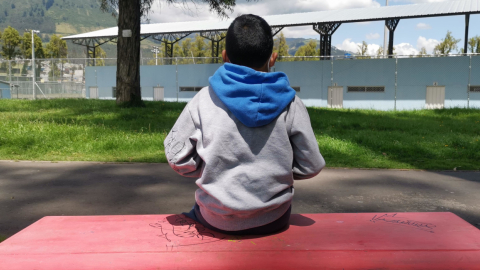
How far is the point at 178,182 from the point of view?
224 inches

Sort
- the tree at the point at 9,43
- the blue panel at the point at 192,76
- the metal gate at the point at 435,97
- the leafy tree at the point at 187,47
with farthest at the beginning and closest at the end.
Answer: the leafy tree at the point at 187,47
the tree at the point at 9,43
the blue panel at the point at 192,76
the metal gate at the point at 435,97

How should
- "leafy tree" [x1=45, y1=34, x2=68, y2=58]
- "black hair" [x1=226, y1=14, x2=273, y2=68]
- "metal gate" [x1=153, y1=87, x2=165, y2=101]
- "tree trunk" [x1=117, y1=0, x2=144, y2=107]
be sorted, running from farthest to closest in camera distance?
1. "leafy tree" [x1=45, y1=34, x2=68, y2=58]
2. "metal gate" [x1=153, y1=87, x2=165, y2=101]
3. "tree trunk" [x1=117, y1=0, x2=144, y2=107]
4. "black hair" [x1=226, y1=14, x2=273, y2=68]

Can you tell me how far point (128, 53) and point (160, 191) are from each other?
881 cm

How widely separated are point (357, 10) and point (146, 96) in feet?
49.2

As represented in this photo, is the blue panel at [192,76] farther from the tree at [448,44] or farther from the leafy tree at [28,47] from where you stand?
the leafy tree at [28,47]

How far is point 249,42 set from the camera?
2.08 metres

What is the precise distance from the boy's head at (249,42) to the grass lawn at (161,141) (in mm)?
5132

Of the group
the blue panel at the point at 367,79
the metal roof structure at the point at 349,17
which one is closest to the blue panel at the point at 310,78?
the blue panel at the point at 367,79

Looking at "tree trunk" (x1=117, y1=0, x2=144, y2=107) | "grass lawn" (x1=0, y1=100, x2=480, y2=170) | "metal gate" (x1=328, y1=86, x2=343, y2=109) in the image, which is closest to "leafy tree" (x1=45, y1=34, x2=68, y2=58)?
"metal gate" (x1=328, y1=86, x2=343, y2=109)

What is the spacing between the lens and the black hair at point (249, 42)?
208 cm

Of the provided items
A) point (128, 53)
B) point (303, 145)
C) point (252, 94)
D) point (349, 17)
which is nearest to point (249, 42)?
point (252, 94)

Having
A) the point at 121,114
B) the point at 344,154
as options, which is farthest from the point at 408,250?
the point at 121,114

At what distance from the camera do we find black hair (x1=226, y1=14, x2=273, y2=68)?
2084mm

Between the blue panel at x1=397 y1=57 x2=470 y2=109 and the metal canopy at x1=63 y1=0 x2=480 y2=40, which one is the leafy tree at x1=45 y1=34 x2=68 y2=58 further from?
the blue panel at x1=397 y1=57 x2=470 y2=109
